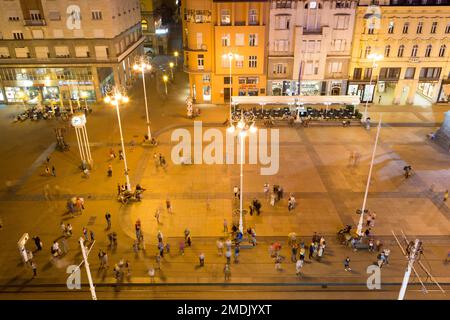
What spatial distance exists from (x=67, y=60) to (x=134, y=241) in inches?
1449

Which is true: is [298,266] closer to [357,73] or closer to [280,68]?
[280,68]

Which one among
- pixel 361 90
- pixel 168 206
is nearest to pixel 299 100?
pixel 361 90

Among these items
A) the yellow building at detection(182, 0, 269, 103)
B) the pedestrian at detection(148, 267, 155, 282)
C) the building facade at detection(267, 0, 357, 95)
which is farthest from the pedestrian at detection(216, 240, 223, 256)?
the building facade at detection(267, 0, 357, 95)

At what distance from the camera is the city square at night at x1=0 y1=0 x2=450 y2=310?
26.0 m

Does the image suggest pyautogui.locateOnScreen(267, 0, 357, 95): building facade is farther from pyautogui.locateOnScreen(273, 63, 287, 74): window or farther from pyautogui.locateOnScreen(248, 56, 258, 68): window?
pyautogui.locateOnScreen(248, 56, 258, 68): window

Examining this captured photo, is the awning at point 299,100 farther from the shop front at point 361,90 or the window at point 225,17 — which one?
the window at point 225,17

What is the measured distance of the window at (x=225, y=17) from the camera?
175ft

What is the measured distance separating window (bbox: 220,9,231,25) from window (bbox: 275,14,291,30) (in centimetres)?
668

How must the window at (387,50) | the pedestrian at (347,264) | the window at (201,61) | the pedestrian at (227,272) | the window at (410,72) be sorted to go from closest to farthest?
the pedestrian at (227,272) < the pedestrian at (347,264) < the window at (387,50) < the window at (201,61) < the window at (410,72)

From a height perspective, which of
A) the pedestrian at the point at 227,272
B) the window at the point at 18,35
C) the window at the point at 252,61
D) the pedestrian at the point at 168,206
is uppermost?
the window at the point at 18,35

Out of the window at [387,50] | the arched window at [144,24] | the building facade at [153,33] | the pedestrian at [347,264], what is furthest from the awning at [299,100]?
the arched window at [144,24]

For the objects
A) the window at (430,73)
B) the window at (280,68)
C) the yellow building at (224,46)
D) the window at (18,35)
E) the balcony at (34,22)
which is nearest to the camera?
the balcony at (34,22)

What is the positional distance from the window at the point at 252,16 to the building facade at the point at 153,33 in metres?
38.8

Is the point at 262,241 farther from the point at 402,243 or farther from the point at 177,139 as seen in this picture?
the point at 177,139
